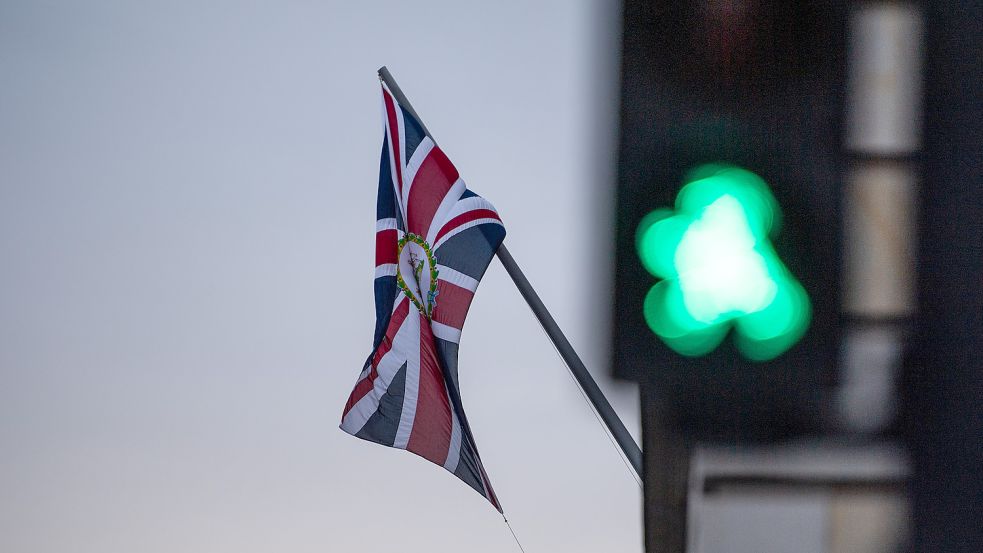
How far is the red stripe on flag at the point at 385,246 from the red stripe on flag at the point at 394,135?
0.42 meters

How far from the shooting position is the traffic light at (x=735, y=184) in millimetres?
2514

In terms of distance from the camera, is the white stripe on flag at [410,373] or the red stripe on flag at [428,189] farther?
the red stripe on flag at [428,189]

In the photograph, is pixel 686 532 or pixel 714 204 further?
pixel 686 532

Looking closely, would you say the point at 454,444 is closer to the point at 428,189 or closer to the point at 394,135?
the point at 428,189

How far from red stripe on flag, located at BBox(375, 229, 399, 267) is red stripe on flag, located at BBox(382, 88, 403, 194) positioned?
0.42 meters

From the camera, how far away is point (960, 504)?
261cm

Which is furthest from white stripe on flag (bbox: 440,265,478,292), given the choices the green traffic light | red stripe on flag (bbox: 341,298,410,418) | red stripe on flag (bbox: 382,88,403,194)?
the green traffic light

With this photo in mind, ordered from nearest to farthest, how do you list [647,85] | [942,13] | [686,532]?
[647,85] → [942,13] → [686,532]

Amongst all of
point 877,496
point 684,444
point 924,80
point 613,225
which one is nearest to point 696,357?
point 684,444

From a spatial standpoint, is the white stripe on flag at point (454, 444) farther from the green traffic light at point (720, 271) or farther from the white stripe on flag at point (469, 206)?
the green traffic light at point (720, 271)

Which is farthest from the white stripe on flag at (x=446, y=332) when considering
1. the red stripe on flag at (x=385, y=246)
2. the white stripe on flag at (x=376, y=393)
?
the red stripe on flag at (x=385, y=246)

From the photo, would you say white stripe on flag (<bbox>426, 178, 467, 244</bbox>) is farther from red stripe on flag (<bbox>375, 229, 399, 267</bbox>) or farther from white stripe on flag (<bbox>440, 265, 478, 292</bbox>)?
red stripe on flag (<bbox>375, 229, 399, 267</bbox>)

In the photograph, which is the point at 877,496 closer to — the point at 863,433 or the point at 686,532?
the point at 863,433

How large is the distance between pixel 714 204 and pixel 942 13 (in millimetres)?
651
